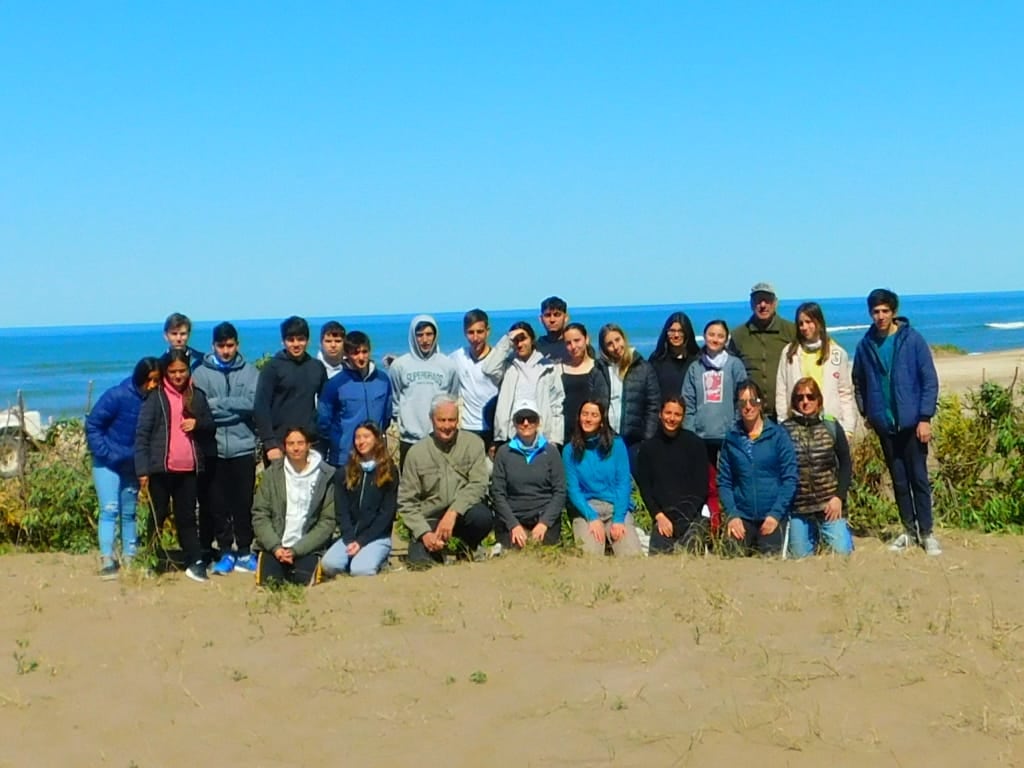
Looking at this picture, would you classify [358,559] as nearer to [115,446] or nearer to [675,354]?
[115,446]

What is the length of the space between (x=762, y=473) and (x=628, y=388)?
3.67ft

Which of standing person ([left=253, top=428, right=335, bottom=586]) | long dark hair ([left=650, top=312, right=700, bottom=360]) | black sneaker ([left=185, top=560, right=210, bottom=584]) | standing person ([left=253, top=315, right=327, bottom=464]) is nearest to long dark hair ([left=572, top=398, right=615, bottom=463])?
long dark hair ([left=650, top=312, right=700, bottom=360])

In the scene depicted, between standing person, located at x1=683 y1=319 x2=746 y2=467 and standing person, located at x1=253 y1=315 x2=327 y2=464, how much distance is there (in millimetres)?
2515

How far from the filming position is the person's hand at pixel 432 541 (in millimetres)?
7211

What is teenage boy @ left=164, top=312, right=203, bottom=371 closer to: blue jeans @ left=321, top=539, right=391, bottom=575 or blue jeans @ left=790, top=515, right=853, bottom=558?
blue jeans @ left=321, top=539, right=391, bottom=575

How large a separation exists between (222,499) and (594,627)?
3.09m

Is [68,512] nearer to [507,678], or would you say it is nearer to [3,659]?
[3,659]

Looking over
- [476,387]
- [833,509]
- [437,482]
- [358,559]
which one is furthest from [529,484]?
[833,509]

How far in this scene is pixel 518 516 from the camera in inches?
295

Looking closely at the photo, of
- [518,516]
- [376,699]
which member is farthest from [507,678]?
[518,516]

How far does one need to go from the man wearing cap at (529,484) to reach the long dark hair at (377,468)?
0.73 metres

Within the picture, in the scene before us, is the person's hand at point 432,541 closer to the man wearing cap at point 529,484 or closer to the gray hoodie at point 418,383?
the man wearing cap at point 529,484

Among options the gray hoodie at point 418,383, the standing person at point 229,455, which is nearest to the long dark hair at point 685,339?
the gray hoodie at point 418,383

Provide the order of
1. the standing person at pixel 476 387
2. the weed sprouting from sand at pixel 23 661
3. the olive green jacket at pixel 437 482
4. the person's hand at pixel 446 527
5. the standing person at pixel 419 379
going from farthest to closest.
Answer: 1. the standing person at pixel 476 387
2. the standing person at pixel 419 379
3. the olive green jacket at pixel 437 482
4. the person's hand at pixel 446 527
5. the weed sprouting from sand at pixel 23 661
